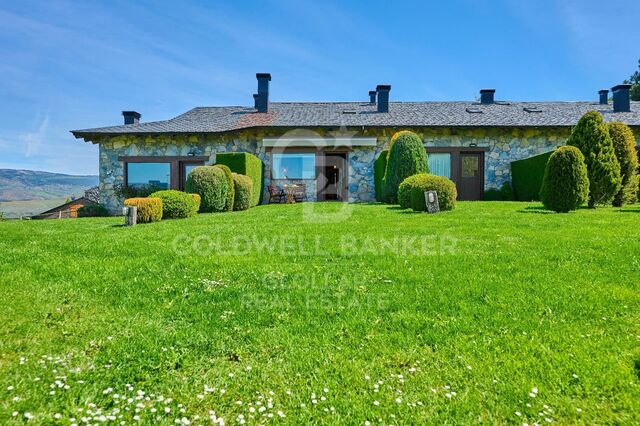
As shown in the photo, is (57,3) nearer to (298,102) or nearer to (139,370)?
(139,370)

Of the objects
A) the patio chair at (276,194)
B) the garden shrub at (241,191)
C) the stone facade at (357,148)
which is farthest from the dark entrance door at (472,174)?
the garden shrub at (241,191)

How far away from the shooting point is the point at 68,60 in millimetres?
9703

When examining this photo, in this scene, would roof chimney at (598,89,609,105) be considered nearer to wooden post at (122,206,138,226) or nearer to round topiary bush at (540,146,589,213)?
round topiary bush at (540,146,589,213)

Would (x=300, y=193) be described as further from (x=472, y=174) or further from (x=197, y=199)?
(x=472, y=174)

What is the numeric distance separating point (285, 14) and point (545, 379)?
9818mm

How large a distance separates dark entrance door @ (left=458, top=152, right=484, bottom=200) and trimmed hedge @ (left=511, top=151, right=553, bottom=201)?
3.97 feet

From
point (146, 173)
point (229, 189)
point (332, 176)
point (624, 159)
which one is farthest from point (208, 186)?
point (624, 159)

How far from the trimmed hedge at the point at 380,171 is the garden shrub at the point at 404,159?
42.9 inches

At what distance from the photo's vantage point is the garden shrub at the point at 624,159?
356 inches

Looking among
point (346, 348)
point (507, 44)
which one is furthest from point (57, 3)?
point (507, 44)

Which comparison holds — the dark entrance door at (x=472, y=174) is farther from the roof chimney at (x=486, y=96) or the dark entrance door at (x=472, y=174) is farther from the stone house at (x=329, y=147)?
the roof chimney at (x=486, y=96)

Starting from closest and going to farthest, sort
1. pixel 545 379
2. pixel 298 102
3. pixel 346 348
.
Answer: pixel 545 379, pixel 346 348, pixel 298 102

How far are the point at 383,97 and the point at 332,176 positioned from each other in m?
4.97

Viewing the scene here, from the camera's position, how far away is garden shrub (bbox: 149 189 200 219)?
340 inches
